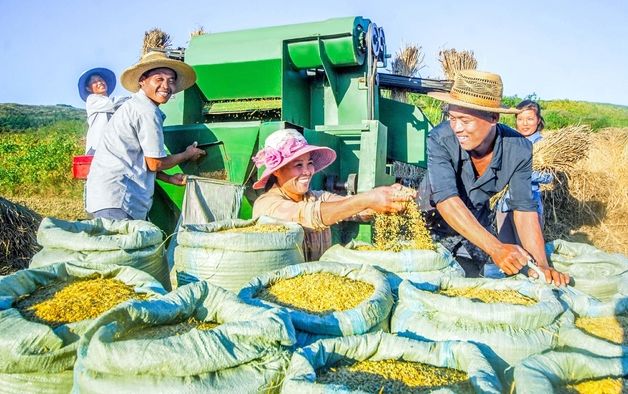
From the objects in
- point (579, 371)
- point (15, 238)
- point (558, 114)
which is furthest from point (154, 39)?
point (558, 114)

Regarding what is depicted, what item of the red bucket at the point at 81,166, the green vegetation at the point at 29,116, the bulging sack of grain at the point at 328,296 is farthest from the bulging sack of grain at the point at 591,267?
the green vegetation at the point at 29,116

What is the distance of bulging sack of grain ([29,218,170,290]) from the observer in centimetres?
212

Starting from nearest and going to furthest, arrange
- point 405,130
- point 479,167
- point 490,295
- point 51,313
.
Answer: point 51,313 → point 490,295 → point 479,167 → point 405,130

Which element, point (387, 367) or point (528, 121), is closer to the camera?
point (387, 367)

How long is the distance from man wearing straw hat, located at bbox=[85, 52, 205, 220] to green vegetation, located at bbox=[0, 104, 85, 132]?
26.3m

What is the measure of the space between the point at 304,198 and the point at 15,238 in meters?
4.57

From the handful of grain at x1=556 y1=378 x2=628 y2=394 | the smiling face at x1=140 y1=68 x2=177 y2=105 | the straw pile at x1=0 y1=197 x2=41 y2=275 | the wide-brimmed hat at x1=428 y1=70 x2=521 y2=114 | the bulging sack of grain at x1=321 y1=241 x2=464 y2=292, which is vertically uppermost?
the smiling face at x1=140 y1=68 x2=177 y2=105

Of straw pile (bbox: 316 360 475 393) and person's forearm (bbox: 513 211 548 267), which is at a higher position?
person's forearm (bbox: 513 211 548 267)

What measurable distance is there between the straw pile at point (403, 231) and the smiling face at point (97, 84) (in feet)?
10.7

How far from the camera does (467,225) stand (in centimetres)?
256

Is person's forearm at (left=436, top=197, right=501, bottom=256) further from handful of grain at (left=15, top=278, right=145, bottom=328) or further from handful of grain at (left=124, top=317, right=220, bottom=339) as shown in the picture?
handful of grain at (left=15, top=278, right=145, bottom=328)

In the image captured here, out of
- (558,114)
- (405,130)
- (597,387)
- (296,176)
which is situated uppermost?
(558,114)

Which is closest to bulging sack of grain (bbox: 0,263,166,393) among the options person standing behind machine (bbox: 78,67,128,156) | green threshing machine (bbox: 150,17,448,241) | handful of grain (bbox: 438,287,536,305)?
handful of grain (bbox: 438,287,536,305)

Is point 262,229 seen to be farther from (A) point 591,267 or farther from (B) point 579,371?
(A) point 591,267
